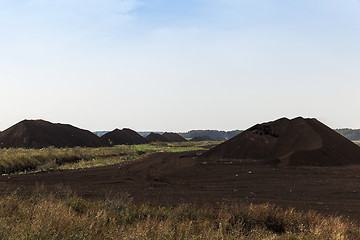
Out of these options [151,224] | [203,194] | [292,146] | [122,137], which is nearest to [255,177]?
[203,194]

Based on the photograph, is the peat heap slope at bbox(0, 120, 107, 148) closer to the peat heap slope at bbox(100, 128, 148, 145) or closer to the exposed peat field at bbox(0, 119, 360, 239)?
the peat heap slope at bbox(100, 128, 148, 145)

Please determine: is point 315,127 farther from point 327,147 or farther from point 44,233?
point 44,233

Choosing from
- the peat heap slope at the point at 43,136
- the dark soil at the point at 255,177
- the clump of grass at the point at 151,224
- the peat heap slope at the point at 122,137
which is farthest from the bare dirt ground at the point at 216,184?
the peat heap slope at the point at 122,137

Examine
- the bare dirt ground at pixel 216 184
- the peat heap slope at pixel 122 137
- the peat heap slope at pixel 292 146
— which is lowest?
the bare dirt ground at pixel 216 184

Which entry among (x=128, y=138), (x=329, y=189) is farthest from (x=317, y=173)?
(x=128, y=138)

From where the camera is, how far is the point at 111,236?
5.73m

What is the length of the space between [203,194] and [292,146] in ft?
57.9

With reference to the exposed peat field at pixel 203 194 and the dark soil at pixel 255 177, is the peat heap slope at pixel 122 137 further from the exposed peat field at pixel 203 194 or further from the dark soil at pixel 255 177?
the dark soil at pixel 255 177

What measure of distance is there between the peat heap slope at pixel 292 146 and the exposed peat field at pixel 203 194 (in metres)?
0.11

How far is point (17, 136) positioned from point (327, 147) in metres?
47.3

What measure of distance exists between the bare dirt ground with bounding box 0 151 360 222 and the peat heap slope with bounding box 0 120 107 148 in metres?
29.1

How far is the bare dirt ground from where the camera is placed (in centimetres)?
1245

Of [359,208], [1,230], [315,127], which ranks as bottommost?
[359,208]

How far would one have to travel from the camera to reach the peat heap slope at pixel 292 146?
990 inches
